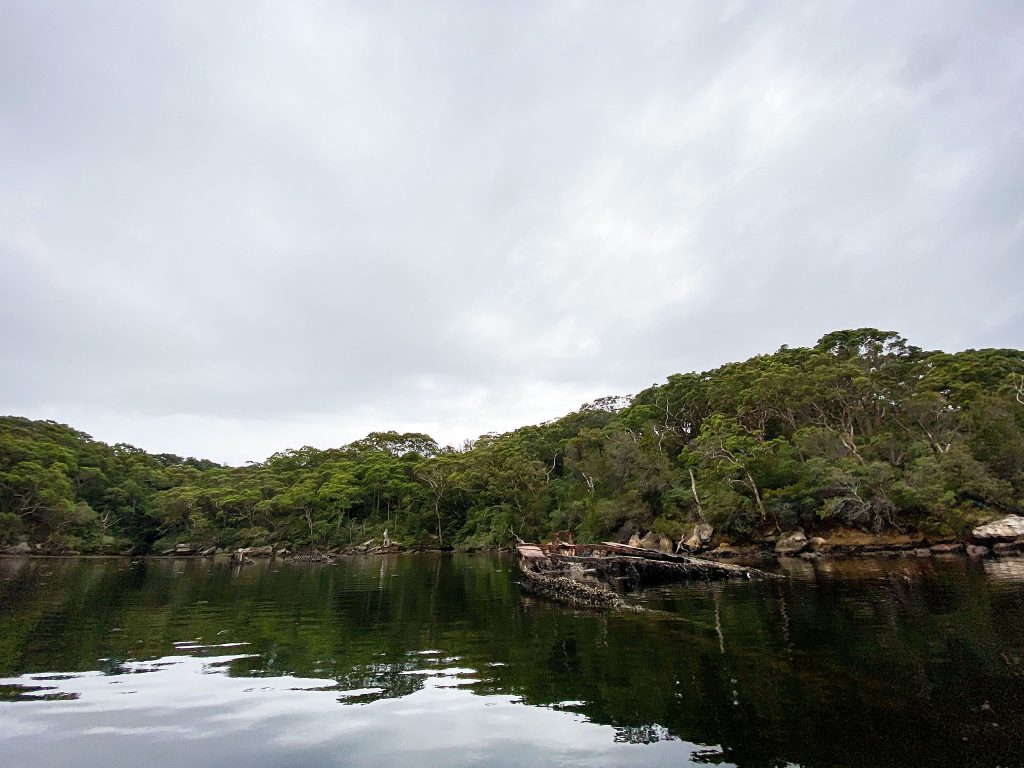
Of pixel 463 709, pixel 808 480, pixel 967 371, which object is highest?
pixel 967 371

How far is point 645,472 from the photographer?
48125mm

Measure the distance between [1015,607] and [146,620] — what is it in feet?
88.3

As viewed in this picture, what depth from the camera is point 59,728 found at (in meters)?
7.46

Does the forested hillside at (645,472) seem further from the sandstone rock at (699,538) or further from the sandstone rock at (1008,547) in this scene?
the sandstone rock at (1008,547)

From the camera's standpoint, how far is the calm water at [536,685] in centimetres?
657

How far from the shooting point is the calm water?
657cm

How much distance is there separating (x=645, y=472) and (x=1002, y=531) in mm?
24621

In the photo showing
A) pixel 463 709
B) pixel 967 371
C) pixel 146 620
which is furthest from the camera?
pixel 967 371

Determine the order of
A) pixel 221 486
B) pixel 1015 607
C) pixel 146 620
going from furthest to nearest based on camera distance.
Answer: pixel 221 486 < pixel 146 620 < pixel 1015 607

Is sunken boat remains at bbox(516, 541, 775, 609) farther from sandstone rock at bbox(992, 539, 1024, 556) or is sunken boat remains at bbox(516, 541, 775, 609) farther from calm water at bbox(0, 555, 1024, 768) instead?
sandstone rock at bbox(992, 539, 1024, 556)

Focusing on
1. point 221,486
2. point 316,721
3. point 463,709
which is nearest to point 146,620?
point 316,721

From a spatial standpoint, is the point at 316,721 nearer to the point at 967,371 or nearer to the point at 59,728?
the point at 59,728

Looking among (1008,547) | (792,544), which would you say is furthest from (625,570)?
(1008,547)

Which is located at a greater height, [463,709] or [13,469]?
[13,469]
